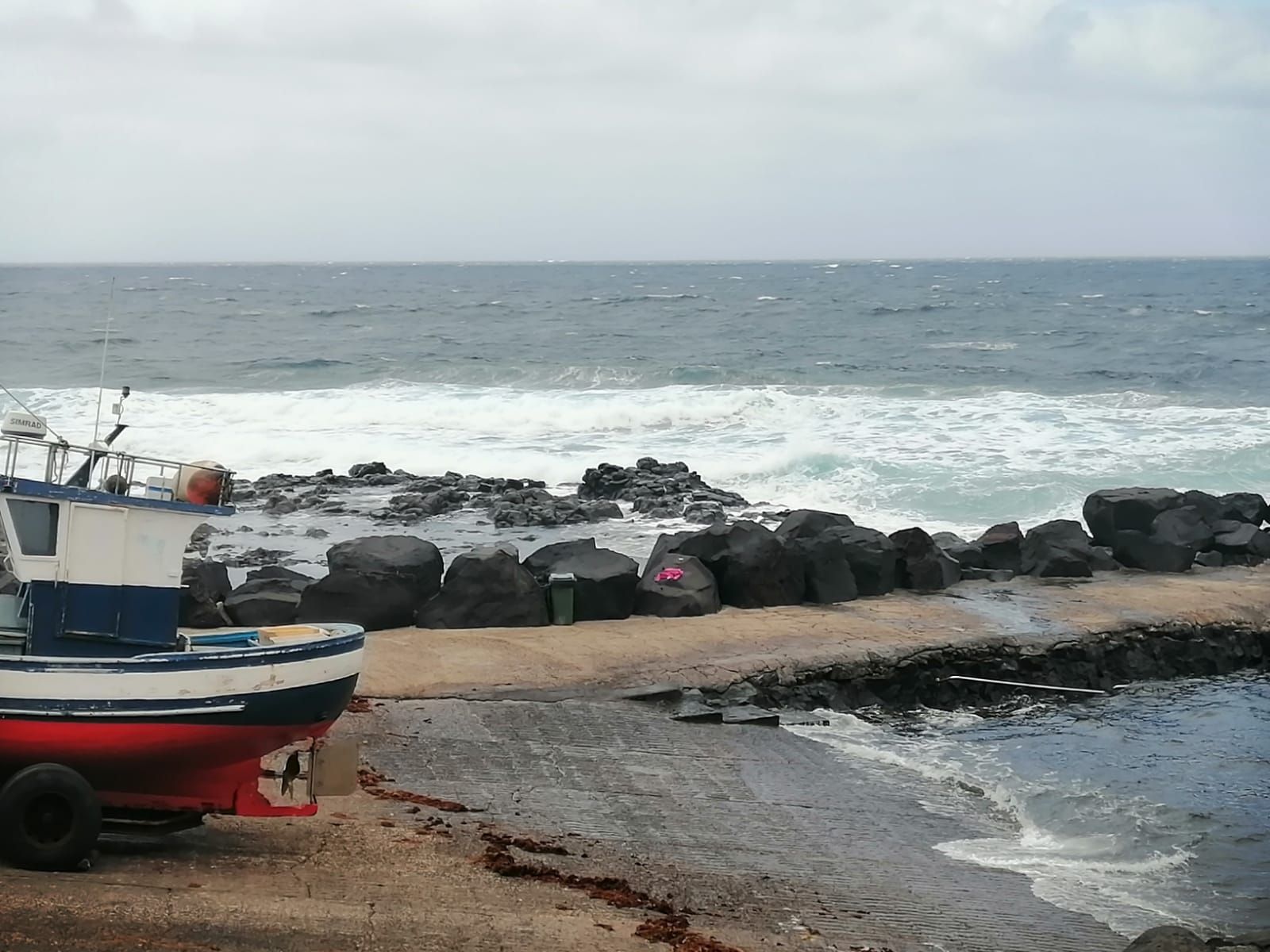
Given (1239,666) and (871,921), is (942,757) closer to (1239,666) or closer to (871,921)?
(871,921)

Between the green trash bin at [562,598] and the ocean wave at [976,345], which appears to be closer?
the green trash bin at [562,598]

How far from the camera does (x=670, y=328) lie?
244ft

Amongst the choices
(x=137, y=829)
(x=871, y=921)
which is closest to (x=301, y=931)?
(x=137, y=829)

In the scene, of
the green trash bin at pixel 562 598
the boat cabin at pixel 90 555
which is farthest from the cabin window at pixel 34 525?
the green trash bin at pixel 562 598

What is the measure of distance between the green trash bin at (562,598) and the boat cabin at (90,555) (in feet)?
24.4

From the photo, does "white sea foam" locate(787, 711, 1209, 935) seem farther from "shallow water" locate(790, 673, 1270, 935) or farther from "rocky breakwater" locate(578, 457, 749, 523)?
"rocky breakwater" locate(578, 457, 749, 523)

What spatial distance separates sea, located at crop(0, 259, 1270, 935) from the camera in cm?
1323

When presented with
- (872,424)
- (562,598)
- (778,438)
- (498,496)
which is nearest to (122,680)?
(562,598)

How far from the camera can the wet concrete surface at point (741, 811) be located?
404 inches

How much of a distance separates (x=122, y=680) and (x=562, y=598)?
835 centimetres

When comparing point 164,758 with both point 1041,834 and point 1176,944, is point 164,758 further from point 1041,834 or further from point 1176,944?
point 1041,834

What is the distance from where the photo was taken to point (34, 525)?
10305mm

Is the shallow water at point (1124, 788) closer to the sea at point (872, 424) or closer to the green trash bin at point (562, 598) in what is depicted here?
the sea at point (872, 424)

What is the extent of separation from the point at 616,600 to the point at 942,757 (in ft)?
16.7
